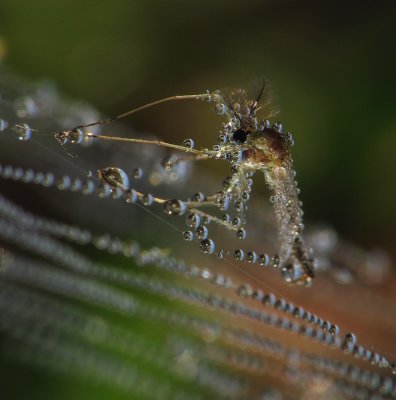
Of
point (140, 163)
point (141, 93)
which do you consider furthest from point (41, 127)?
point (141, 93)

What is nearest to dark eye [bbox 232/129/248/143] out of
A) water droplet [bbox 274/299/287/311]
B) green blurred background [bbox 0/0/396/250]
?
water droplet [bbox 274/299/287/311]

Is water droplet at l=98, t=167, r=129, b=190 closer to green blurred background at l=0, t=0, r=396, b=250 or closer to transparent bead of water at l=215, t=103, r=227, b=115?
transparent bead of water at l=215, t=103, r=227, b=115

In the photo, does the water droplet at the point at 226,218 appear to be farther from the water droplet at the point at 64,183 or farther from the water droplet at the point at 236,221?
the water droplet at the point at 64,183

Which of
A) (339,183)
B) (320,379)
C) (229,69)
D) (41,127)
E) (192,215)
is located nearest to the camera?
(192,215)

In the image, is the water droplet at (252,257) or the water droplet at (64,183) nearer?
the water droplet at (252,257)

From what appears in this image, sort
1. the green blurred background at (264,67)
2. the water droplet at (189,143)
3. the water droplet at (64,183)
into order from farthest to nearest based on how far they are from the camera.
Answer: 1. the green blurred background at (264,67)
2. the water droplet at (64,183)
3. the water droplet at (189,143)

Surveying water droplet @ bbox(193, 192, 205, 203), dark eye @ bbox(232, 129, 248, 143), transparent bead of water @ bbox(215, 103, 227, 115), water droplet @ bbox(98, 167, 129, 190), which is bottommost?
water droplet @ bbox(98, 167, 129, 190)

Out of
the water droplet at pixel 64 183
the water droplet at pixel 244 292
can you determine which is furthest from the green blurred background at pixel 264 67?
the water droplet at pixel 244 292

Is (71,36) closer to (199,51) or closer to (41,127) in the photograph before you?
(199,51)
